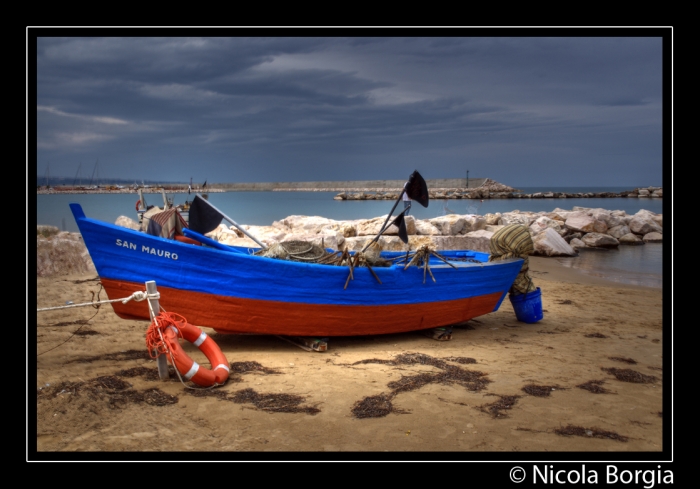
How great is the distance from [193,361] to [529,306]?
209 inches

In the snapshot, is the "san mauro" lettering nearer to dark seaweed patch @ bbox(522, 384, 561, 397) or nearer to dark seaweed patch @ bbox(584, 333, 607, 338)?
dark seaweed patch @ bbox(522, 384, 561, 397)

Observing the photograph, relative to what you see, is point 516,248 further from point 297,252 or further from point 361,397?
point 361,397

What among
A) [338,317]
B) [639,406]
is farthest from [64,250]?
[639,406]

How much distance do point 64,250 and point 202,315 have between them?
6.67 m

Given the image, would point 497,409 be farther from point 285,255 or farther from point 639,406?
point 285,255

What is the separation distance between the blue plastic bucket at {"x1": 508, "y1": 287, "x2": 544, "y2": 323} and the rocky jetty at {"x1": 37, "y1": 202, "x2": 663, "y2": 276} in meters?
1.77

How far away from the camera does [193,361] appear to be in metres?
4.83

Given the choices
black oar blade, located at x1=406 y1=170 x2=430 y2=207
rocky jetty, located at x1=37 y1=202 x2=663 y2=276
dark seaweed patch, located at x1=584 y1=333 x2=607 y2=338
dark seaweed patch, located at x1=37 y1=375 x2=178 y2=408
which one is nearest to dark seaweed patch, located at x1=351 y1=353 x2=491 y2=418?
dark seaweed patch, located at x1=37 y1=375 x2=178 y2=408

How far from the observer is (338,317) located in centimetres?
617

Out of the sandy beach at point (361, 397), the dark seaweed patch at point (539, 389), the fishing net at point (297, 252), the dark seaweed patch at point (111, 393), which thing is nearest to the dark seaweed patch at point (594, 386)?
the sandy beach at point (361, 397)

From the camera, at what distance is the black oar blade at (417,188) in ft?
23.9

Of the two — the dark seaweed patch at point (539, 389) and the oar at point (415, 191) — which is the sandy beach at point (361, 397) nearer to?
the dark seaweed patch at point (539, 389)

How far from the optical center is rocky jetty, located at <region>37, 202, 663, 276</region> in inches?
428
